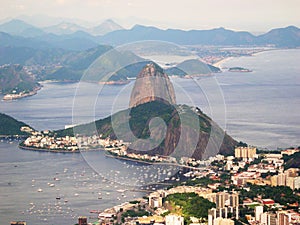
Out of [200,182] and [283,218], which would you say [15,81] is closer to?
[200,182]

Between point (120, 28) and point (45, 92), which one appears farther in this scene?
point (120, 28)

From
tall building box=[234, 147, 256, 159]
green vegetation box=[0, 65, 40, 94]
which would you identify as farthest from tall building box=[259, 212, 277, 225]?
green vegetation box=[0, 65, 40, 94]

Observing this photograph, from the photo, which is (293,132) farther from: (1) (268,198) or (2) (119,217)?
(2) (119,217)

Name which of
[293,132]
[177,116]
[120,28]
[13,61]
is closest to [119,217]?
[177,116]

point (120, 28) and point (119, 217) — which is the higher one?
point (120, 28)

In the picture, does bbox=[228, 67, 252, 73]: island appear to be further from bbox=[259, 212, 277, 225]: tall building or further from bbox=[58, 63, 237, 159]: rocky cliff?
bbox=[259, 212, 277, 225]: tall building

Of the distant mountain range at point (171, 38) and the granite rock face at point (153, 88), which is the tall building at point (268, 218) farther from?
the distant mountain range at point (171, 38)
